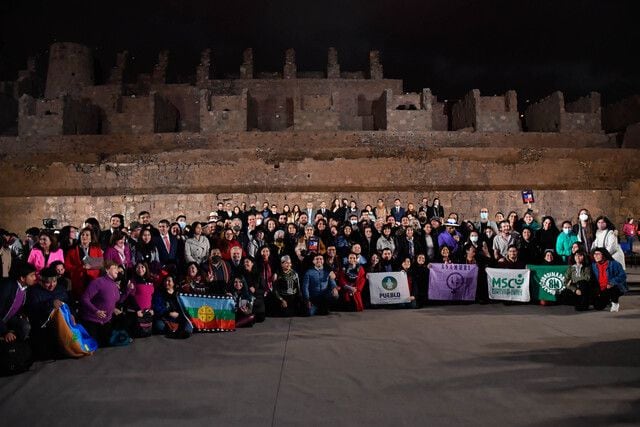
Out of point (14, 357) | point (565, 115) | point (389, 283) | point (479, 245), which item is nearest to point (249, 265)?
point (389, 283)

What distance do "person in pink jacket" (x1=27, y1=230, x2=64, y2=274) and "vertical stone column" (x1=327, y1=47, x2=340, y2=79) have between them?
105 ft

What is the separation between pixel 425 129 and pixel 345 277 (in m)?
20.2

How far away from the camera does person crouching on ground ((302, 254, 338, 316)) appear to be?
26.9 feet

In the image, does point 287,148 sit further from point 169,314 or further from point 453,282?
point 169,314

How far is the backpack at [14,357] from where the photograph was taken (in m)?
4.88

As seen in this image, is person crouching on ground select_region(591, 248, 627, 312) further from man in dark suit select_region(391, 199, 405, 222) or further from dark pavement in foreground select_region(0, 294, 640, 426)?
man in dark suit select_region(391, 199, 405, 222)

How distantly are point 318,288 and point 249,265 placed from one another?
4.25 ft

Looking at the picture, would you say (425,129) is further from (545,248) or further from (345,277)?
(345,277)

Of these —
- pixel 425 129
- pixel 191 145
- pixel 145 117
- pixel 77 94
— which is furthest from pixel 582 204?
pixel 77 94

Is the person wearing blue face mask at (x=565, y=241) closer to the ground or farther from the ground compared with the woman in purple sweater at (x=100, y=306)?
farther from the ground

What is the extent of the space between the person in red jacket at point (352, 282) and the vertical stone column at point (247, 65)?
30.3m

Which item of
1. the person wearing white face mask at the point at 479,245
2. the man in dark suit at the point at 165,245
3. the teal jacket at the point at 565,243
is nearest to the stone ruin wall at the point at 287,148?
the person wearing white face mask at the point at 479,245

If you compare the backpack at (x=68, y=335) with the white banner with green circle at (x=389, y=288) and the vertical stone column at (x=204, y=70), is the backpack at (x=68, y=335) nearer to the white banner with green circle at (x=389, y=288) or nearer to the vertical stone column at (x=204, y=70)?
the white banner with green circle at (x=389, y=288)

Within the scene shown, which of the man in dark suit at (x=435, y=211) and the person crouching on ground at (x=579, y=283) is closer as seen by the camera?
the person crouching on ground at (x=579, y=283)
